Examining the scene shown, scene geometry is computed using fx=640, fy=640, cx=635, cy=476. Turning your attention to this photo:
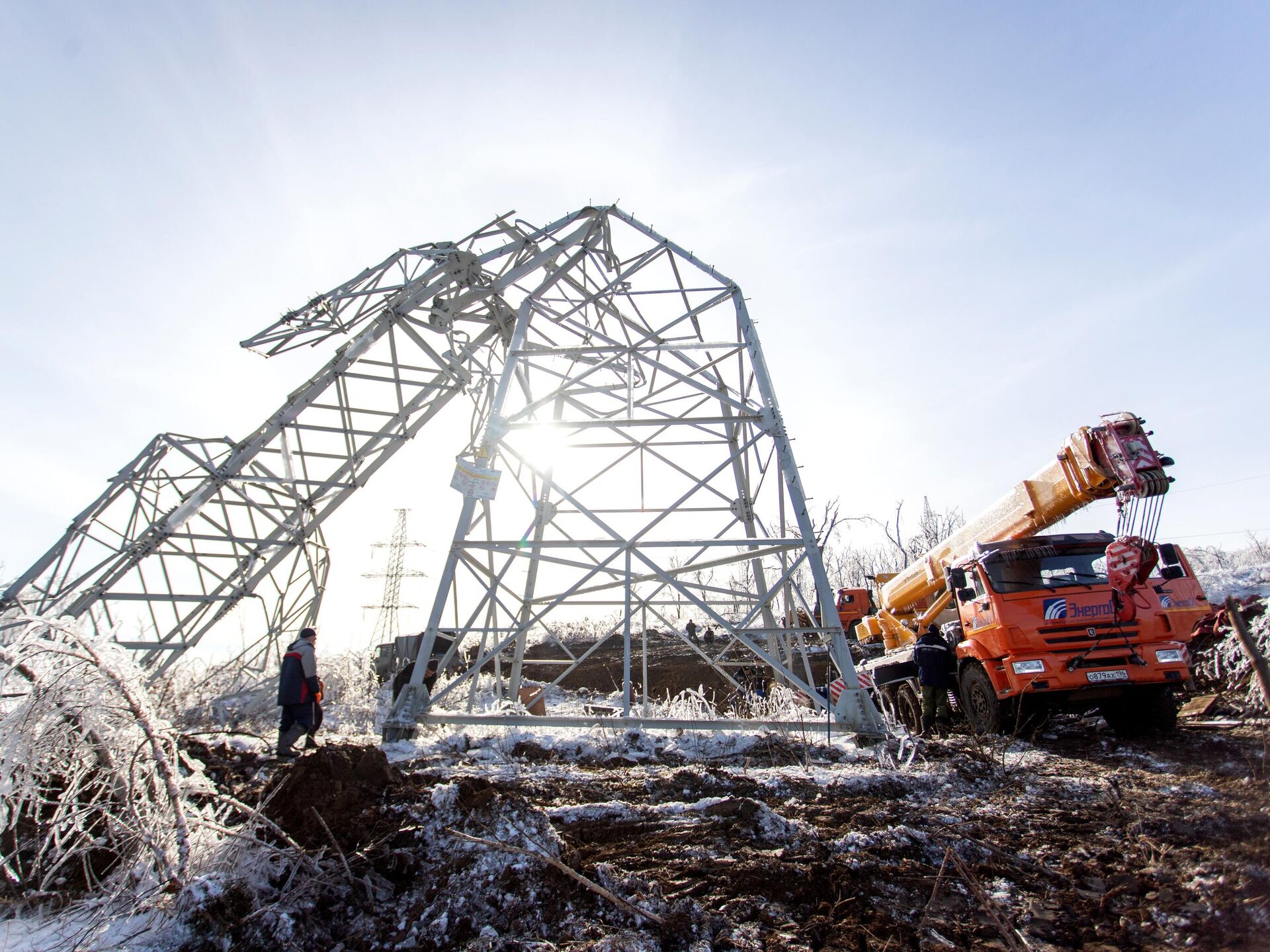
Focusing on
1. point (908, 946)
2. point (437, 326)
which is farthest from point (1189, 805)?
point (437, 326)

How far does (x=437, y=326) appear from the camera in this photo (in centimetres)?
920

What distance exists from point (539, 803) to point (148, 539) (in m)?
7.64

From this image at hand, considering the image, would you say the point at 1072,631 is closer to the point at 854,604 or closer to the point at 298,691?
the point at 298,691

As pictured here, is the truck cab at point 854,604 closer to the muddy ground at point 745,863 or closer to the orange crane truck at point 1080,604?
the orange crane truck at point 1080,604

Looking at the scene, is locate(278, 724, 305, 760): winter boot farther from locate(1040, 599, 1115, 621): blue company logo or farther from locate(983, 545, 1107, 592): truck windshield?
Result: locate(1040, 599, 1115, 621): blue company logo

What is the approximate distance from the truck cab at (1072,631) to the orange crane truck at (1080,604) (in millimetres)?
13

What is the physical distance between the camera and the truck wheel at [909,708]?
9.34m

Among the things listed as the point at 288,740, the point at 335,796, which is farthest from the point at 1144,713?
the point at 288,740

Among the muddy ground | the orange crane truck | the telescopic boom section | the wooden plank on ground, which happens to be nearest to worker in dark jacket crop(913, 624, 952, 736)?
the orange crane truck

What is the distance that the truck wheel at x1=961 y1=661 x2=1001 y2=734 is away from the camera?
7527 millimetres

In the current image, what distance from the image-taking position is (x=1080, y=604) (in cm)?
728

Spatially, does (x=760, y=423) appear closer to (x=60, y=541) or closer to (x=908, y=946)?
(x=908, y=946)

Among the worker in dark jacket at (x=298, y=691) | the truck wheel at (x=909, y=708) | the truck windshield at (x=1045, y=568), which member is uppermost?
the truck windshield at (x=1045, y=568)

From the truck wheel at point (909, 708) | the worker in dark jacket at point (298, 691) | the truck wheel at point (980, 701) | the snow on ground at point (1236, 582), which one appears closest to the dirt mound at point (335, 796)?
the worker in dark jacket at point (298, 691)
